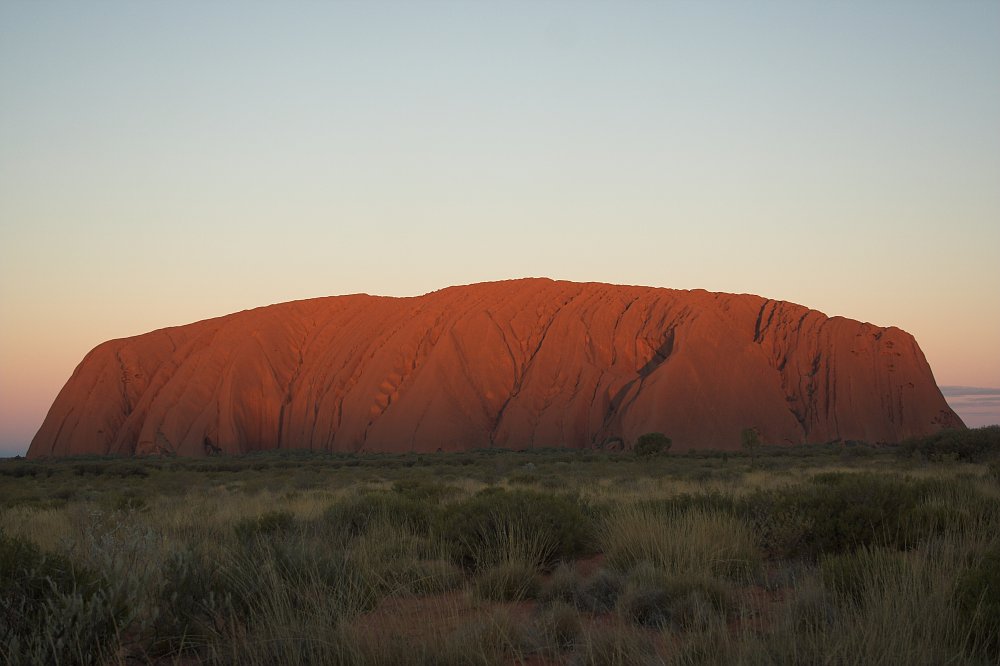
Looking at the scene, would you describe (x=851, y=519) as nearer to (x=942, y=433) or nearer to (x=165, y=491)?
(x=165, y=491)

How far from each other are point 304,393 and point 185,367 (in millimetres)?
12139

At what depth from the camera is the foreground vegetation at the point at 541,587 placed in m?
3.81

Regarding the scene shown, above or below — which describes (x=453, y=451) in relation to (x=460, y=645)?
below

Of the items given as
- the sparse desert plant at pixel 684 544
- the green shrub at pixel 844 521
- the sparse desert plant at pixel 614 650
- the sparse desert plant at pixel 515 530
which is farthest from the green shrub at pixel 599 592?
the green shrub at pixel 844 521

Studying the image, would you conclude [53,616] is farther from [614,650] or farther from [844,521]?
[844,521]

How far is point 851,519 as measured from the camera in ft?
23.7

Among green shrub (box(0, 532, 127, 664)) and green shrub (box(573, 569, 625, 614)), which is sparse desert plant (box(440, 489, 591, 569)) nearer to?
green shrub (box(573, 569, 625, 614))

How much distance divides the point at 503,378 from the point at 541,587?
177 ft

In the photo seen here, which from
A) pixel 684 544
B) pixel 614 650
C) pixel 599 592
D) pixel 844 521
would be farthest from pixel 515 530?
pixel 614 650

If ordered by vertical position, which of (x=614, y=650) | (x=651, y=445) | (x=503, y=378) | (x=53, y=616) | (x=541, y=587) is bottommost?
(x=651, y=445)

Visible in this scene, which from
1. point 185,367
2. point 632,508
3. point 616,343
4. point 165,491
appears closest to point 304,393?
point 185,367

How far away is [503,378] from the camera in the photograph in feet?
197

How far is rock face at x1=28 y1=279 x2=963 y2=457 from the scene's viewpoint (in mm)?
53906

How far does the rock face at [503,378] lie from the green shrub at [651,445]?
24.0 feet
